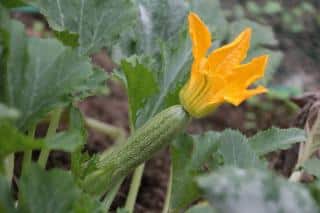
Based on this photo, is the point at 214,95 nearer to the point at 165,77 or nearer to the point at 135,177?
the point at 165,77

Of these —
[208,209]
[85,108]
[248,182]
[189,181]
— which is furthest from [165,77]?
[85,108]

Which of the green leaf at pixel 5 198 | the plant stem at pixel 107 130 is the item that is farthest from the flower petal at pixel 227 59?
the plant stem at pixel 107 130

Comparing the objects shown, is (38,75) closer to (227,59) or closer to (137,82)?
(137,82)

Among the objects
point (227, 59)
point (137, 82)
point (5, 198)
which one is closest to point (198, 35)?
point (227, 59)

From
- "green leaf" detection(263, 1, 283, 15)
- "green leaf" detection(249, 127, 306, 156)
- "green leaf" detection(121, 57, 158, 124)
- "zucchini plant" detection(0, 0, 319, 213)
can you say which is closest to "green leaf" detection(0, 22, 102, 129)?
"zucchini plant" detection(0, 0, 319, 213)

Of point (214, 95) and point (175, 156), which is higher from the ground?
point (214, 95)

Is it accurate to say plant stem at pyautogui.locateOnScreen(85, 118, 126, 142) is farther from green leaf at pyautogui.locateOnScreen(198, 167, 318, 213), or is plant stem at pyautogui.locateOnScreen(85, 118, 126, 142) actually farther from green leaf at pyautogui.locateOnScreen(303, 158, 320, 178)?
green leaf at pyautogui.locateOnScreen(198, 167, 318, 213)

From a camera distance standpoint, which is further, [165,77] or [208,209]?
[165,77]
